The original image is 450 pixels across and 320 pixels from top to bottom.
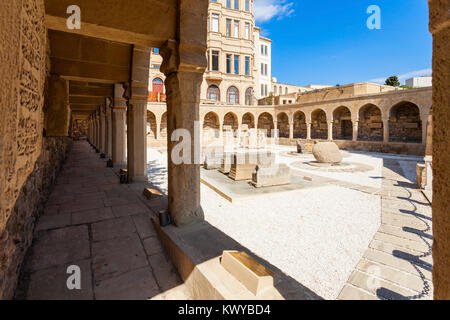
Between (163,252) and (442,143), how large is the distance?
315 cm

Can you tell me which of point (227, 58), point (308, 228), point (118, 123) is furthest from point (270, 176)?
point (227, 58)

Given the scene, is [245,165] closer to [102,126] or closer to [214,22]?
[102,126]

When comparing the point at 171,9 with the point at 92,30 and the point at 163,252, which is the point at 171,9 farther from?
the point at 163,252

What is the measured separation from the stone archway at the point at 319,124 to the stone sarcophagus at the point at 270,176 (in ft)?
63.0

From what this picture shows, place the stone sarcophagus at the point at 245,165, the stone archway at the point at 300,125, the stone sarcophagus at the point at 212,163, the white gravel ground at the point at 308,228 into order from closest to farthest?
1. the white gravel ground at the point at 308,228
2. the stone sarcophagus at the point at 245,165
3. the stone sarcophagus at the point at 212,163
4. the stone archway at the point at 300,125

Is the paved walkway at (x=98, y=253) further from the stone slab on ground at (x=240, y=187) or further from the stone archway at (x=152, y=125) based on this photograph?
the stone archway at (x=152, y=125)

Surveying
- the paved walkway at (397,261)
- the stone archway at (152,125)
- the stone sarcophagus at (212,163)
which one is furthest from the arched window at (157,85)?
the paved walkway at (397,261)

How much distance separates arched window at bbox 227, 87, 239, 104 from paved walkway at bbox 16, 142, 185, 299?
26512 millimetres

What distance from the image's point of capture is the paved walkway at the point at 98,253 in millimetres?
2377

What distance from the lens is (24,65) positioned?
1388 millimetres

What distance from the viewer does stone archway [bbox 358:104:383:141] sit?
19.5 m

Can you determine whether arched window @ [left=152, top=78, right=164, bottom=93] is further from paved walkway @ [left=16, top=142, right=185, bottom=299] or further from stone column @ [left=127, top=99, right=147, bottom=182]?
paved walkway @ [left=16, top=142, right=185, bottom=299]

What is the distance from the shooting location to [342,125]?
2269 cm

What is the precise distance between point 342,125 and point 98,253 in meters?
24.6
